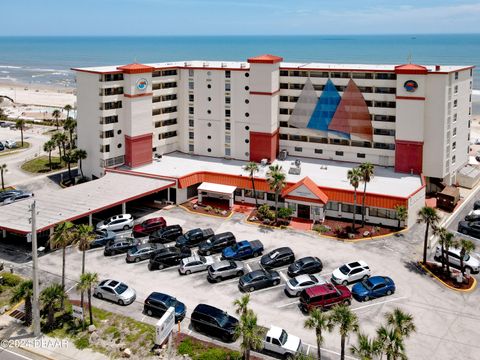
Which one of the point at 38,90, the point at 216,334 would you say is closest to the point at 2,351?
the point at 216,334

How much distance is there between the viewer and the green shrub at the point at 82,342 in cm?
3256

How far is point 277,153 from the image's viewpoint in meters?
71.5

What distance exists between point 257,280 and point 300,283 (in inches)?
144

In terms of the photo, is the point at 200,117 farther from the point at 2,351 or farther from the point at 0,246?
the point at 2,351

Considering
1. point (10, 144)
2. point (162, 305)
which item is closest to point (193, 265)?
point (162, 305)

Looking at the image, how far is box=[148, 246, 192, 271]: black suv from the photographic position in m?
43.8

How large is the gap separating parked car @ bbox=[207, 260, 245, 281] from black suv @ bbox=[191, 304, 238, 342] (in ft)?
20.4

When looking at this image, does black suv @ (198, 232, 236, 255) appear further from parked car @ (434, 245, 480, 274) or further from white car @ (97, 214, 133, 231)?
parked car @ (434, 245, 480, 274)

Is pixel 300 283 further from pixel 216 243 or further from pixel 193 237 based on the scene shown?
pixel 193 237

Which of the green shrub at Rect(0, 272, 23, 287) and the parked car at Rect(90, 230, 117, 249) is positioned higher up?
the parked car at Rect(90, 230, 117, 249)

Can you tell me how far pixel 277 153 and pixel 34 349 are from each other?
46681 mm

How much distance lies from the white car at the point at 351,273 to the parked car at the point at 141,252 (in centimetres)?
1722

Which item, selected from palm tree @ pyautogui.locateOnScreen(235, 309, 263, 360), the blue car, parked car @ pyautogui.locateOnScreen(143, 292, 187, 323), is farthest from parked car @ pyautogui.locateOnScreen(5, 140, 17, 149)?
palm tree @ pyautogui.locateOnScreen(235, 309, 263, 360)

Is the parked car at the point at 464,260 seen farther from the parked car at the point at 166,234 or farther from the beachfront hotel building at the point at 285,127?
the parked car at the point at 166,234
